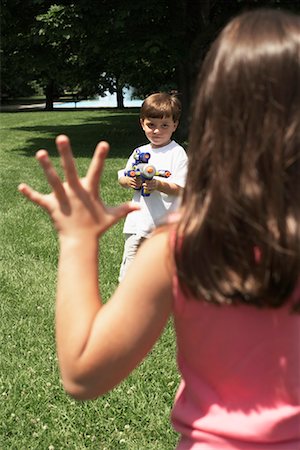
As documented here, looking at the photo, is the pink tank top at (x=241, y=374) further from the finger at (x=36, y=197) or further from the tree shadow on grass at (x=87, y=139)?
the tree shadow on grass at (x=87, y=139)

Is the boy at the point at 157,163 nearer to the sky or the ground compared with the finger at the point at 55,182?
nearer to the ground

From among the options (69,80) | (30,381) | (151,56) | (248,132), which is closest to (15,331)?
(30,381)

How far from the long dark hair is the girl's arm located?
0.20 ft

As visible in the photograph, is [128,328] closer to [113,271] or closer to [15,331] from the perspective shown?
[15,331]

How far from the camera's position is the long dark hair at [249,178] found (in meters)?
1.02

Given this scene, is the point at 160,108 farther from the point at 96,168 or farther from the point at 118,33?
the point at 118,33

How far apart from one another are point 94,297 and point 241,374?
298mm

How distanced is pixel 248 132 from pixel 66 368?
54cm

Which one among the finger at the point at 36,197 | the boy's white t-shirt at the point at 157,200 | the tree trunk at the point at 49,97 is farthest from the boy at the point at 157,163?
the tree trunk at the point at 49,97

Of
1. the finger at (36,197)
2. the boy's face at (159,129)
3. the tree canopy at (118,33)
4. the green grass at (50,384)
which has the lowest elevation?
the tree canopy at (118,33)

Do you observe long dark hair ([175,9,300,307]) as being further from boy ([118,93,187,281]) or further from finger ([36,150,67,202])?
boy ([118,93,187,281])

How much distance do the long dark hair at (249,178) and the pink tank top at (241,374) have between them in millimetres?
47

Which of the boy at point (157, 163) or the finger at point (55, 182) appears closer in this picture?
the finger at point (55, 182)

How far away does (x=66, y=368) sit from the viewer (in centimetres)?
116
